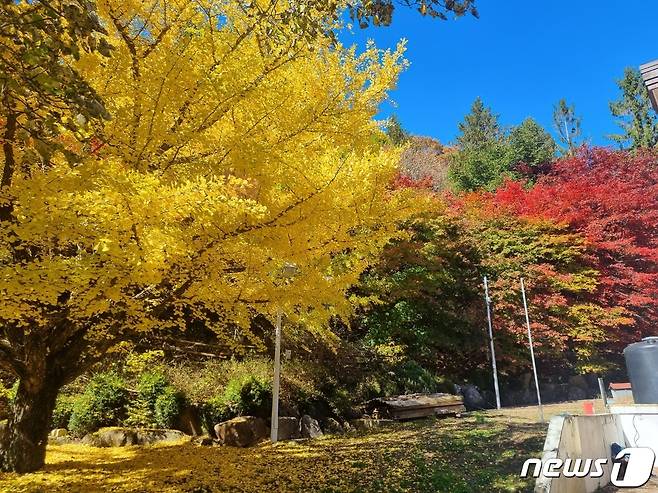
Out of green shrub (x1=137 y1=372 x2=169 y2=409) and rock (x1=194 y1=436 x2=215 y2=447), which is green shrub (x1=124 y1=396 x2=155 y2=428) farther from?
rock (x1=194 y1=436 x2=215 y2=447)

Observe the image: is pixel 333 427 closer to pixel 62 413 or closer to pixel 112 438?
pixel 112 438

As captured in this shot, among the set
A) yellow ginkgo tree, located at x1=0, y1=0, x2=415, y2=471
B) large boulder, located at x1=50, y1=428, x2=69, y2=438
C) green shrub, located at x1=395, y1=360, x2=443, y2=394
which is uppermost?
yellow ginkgo tree, located at x1=0, y1=0, x2=415, y2=471

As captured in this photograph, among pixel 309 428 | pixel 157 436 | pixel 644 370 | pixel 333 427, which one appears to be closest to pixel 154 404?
pixel 157 436

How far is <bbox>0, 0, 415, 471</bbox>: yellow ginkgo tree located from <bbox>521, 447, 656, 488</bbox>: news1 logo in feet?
8.44

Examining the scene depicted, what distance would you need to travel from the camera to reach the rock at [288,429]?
27.9ft

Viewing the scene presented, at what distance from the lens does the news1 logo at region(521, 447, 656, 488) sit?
376cm

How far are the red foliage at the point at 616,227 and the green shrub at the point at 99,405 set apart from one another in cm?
Answer: 1467

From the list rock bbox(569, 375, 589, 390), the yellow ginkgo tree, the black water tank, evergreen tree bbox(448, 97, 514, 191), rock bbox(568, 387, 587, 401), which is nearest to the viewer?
the yellow ginkgo tree

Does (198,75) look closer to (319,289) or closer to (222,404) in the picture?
(319,289)

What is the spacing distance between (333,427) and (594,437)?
5453mm

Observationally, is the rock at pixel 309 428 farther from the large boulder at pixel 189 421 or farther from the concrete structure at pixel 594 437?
the concrete structure at pixel 594 437

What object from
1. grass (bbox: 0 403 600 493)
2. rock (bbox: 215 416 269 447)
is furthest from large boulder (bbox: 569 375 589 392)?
rock (bbox: 215 416 269 447)

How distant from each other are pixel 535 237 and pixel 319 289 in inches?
526

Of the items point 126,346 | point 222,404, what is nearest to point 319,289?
point 126,346
